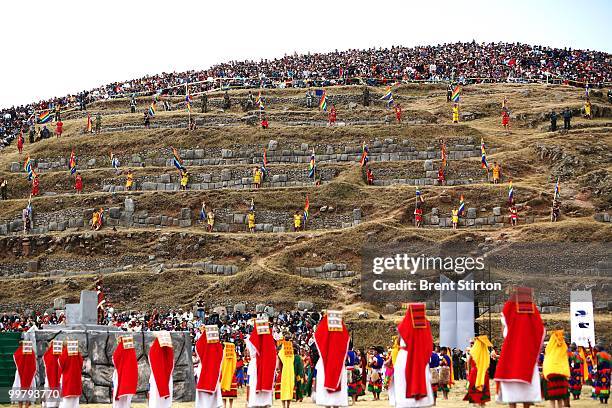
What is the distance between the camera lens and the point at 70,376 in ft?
78.7

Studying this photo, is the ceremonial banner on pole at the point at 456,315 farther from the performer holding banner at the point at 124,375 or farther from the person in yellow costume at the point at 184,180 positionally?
the person in yellow costume at the point at 184,180

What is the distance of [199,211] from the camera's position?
60875mm

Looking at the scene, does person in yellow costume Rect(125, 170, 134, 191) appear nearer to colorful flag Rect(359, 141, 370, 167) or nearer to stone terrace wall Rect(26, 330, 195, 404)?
colorful flag Rect(359, 141, 370, 167)

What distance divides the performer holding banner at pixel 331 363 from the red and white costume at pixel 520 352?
349 cm

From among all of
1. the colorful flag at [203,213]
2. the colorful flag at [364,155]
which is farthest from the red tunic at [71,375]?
the colorful flag at [364,155]

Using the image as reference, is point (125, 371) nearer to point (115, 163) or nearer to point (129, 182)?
point (129, 182)

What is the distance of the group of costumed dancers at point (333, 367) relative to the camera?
1894 cm

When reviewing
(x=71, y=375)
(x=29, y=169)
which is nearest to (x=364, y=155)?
(x=29, y=169)

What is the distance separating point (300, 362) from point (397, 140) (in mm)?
40642

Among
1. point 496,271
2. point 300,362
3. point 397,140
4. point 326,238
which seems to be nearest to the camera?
point 300,362

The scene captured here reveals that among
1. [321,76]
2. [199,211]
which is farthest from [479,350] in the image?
[321,76]

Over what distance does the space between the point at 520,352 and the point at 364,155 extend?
45100mm

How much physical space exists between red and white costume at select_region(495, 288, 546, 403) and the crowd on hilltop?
68.1 m

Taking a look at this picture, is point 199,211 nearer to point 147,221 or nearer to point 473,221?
point 147,221
